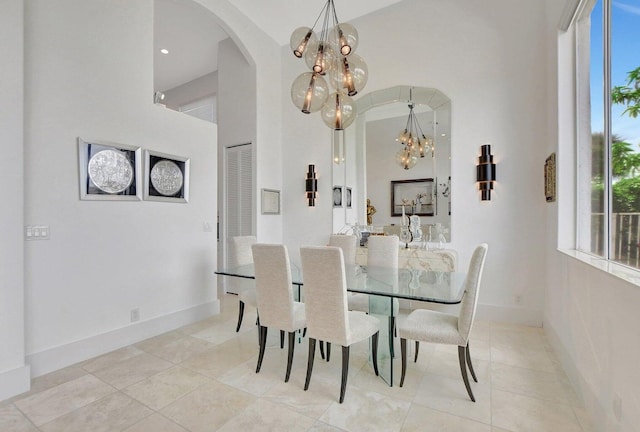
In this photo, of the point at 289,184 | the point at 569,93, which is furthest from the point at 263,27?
the point at 569,93

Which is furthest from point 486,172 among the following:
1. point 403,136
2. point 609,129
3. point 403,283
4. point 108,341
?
point 108,341

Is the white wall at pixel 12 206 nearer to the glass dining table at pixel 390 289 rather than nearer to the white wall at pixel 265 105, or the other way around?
the glass dining table at pixel 390 289

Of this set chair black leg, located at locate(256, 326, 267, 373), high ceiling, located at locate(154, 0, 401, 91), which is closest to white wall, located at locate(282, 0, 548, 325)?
high ceiling, located at locate(154, 0, 401, 91)

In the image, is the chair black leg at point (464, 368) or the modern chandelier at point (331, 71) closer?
the chair black leg at point (464, 368)

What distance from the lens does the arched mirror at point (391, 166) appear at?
4094 mm

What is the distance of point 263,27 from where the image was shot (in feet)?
16.1

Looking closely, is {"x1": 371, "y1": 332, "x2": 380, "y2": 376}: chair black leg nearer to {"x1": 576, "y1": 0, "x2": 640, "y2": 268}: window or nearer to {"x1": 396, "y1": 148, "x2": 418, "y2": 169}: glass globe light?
{"x1": 576, "y1": 0, "x2": 640, "y2": 268}: window

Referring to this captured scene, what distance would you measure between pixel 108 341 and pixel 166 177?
5.69 ft

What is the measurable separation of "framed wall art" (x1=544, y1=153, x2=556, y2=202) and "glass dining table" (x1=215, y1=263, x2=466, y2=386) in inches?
48.7

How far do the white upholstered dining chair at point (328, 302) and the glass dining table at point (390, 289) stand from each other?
23 centimetres

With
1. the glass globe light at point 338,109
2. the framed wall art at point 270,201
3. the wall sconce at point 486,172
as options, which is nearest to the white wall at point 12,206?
the glass globe light at point 338,109

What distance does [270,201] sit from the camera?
16.5 ft

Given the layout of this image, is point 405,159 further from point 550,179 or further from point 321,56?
point 321,56

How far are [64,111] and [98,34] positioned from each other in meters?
0.86
